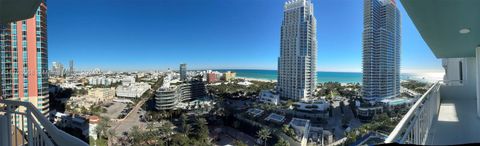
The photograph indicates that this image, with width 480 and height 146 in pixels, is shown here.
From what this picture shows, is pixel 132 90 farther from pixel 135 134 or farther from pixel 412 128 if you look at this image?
pixel 412 128

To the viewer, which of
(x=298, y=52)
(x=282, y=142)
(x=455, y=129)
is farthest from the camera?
(x=298, y=52)

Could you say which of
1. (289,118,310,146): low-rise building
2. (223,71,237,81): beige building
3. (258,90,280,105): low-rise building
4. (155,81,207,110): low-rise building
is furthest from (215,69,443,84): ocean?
(289,118,310,146): low-rise building

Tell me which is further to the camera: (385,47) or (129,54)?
(129,54)

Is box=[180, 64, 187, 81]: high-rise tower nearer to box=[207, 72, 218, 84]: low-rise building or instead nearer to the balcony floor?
box=[207, 72, 218, 84]: low-rise building

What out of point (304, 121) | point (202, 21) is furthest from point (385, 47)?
point (202, 21)

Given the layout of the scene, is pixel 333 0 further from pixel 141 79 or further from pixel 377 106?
pixel 141 79

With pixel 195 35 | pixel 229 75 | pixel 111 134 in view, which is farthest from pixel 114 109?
pixel 195 35
